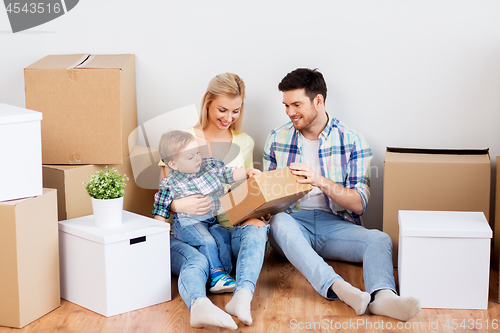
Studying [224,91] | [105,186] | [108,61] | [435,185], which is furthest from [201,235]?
[435,185]

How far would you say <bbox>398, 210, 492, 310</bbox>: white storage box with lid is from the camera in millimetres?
1782

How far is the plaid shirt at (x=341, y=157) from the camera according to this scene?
2.23 metres

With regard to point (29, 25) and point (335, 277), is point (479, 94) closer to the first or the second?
point (335, 277)

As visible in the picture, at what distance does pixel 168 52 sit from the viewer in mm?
2496

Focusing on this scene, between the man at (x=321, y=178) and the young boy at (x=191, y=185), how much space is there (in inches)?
9.9

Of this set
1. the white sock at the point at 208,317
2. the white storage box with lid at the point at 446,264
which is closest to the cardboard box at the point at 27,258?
the white sock at the point at 208,317

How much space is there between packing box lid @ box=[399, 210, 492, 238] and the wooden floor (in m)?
0.29

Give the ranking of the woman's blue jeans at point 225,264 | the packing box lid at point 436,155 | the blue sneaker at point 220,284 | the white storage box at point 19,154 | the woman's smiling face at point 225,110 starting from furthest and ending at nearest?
the woman's smiling face at point 225,110, the packing box lid at point 436,155, the blue sneaker at point 220,284, the woman's blue jeans at point 225,264, the white storage box at point 19,154

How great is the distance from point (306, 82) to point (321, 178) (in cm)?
45

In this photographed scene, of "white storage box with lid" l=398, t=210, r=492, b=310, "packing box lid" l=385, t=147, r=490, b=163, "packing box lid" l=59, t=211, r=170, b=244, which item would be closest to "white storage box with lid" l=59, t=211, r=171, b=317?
"packing box lid" l=59, t=211, r=170, b=244

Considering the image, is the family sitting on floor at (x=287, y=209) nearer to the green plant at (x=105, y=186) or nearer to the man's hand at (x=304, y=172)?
the man's hand at (x=304, y=172)

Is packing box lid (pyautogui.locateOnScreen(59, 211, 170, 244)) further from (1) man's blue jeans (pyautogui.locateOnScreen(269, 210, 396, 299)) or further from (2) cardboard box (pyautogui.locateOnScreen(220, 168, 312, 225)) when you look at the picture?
(1) man's blue jeans (pyautogui.locateOnScreen(269, 210, 396, 299))

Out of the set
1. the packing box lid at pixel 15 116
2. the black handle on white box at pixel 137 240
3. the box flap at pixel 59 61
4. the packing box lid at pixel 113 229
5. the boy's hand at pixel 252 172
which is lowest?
the black handle on white box at pixel 137 240

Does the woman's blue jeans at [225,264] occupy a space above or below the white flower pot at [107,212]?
below
